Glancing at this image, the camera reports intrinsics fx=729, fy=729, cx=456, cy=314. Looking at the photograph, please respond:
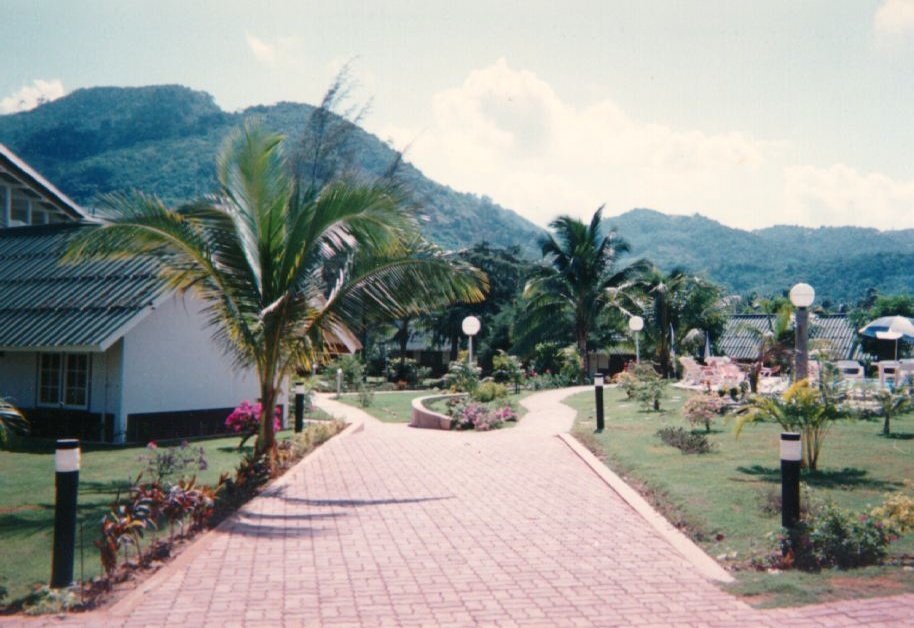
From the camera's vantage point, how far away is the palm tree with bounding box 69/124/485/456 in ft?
31.1

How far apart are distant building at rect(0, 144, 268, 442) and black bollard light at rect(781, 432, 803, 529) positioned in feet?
35.0

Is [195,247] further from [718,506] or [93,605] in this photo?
[718,506]

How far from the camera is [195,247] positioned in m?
9.29

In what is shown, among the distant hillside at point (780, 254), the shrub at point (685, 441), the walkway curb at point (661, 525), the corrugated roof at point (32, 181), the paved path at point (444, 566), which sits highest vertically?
the distant hillside at point (780, 254)

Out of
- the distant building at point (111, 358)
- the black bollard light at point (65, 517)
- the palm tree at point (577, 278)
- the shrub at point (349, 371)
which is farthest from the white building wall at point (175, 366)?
the palm tree at point (577, 278)

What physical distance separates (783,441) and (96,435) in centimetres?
1260

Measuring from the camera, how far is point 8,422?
10250mm

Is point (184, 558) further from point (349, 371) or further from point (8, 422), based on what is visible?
point (349, 371)

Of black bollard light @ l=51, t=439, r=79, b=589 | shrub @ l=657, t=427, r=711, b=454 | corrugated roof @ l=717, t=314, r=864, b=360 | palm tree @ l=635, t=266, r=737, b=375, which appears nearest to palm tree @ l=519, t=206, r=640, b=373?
palm tree @ l=635, t=266, r=737, b=375

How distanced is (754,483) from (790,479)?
7.66ft

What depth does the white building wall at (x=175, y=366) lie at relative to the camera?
13984 millimetres

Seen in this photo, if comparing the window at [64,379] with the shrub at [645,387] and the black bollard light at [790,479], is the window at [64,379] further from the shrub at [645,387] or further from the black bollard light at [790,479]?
the black bollard light at [790,479]

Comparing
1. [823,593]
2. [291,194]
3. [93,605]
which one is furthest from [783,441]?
[291,194]

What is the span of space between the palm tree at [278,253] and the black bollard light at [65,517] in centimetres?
378
